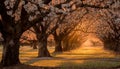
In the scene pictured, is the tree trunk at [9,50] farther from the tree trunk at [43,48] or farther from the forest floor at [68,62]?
the tree trunk at [43,48]

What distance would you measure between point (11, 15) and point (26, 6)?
1662 millimetres

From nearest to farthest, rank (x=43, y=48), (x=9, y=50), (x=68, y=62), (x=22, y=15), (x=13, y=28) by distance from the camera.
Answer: (x=13, y=28) → (x=22, y=15) → (x=9, y=50) → (x=68, y=62) → (x=43, y=48)

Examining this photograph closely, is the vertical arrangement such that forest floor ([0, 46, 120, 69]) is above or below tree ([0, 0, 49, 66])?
below

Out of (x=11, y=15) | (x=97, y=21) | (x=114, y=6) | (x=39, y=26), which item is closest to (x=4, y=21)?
Result: (x=11, y=15)

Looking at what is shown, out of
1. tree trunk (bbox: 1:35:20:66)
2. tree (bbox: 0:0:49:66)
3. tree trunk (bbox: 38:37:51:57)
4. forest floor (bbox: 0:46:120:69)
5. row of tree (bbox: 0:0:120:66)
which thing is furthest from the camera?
tree trunk (bbox: 38:37:51:57)

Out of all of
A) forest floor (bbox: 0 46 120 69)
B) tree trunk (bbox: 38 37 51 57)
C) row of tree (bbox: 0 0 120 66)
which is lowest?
forest floor (bbox: 0 46 120 69)

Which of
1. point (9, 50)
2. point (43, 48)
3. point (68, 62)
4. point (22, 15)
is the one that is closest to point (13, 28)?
point (22, 15)

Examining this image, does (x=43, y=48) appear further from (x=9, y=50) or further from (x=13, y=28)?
(x=13, y=28)

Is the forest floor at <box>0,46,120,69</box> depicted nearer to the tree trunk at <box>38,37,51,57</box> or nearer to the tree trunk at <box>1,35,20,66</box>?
the tree trunk at <box>1,35,20,66</box>

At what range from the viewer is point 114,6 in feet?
64.6

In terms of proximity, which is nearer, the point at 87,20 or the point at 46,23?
the point at 46,23

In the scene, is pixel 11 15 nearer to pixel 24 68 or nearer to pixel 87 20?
pixel 24 68

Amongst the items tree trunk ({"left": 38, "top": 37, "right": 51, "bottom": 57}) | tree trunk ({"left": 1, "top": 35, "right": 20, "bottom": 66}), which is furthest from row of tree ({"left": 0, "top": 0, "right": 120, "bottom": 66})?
tree trunk ({"left": 38, "top": 37, "right": 51, "bottom": 57})

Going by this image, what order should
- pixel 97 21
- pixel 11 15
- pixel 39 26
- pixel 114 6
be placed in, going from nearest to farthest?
1. pixel 114 6
2. pixel 11 15
3. pixel 39 26
4. pixel 97 21
